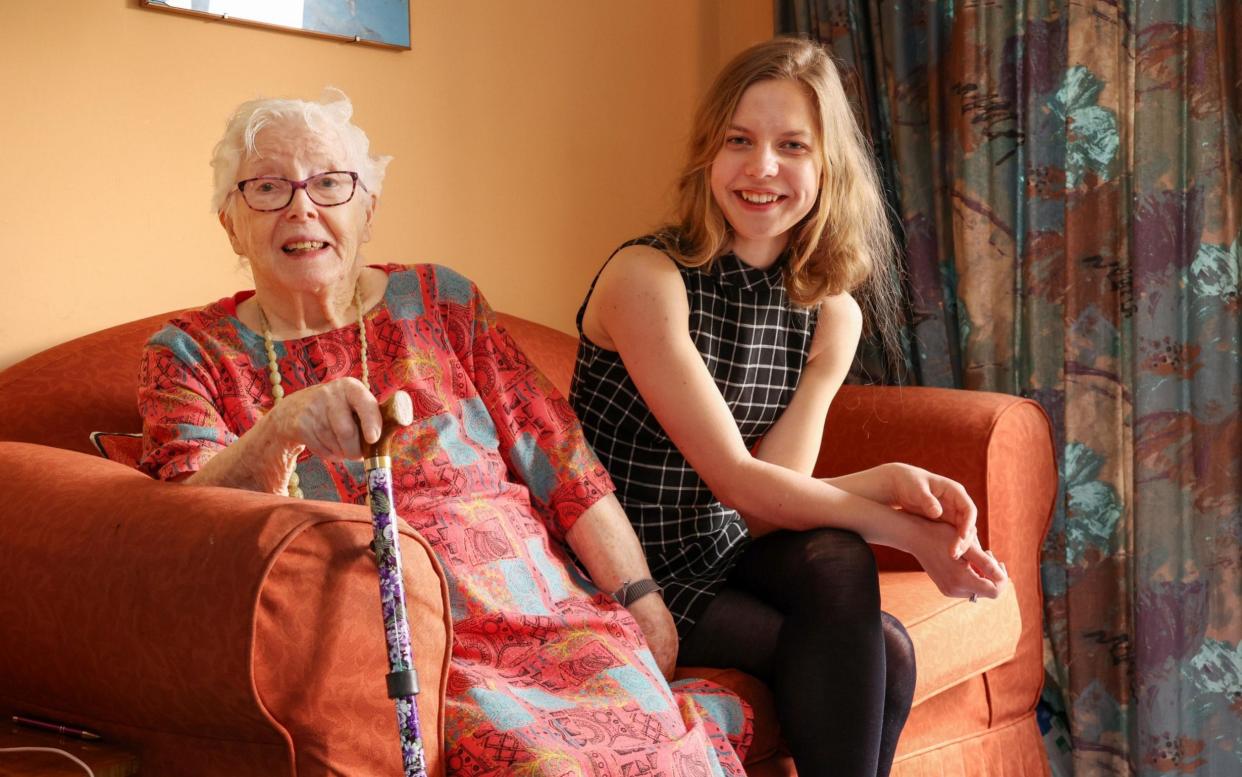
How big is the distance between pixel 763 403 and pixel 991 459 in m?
0.49

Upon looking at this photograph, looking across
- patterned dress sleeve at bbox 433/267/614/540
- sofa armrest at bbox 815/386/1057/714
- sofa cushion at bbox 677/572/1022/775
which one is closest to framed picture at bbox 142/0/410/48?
patterned dress sleeve at bbox 433/267/614/540

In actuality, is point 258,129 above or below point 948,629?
above

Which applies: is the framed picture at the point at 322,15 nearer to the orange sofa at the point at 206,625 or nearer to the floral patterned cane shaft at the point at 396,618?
the orange sofa at the point at 206,625

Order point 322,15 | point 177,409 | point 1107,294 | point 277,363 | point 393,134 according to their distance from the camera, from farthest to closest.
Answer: point 1107,294, point 393,134, point 322,15, point 277,363, point 177,409

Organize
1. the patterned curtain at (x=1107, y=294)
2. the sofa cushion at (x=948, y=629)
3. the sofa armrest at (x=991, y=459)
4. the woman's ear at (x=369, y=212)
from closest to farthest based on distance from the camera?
the woman's ear at (x=369, y=212)
the sofa cushion at (x=948, y=629)
the sofa armrest at (x=991, y=459)
the patterned curtain at (x=1107, y=294)

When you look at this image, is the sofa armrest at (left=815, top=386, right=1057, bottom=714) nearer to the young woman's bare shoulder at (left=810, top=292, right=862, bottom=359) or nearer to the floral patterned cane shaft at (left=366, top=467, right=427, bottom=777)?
the young woman's bare shoulder at (left=810, top=292, right=862, bottom=359)

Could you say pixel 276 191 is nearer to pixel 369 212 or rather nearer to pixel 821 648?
pixel 369 212

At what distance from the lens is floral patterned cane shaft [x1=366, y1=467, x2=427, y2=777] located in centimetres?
123

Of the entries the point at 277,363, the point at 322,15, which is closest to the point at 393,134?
the point at 322,15

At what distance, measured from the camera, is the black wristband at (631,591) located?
1756 mm

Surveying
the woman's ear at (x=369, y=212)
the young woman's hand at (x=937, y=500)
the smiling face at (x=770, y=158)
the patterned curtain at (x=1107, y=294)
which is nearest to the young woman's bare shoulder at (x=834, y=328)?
the smiling face at (x=770, y=158)

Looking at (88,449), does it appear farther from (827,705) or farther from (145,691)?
(827,705)

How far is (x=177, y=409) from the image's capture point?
1540 millimetres

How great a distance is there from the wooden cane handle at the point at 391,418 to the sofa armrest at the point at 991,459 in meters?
1.27
